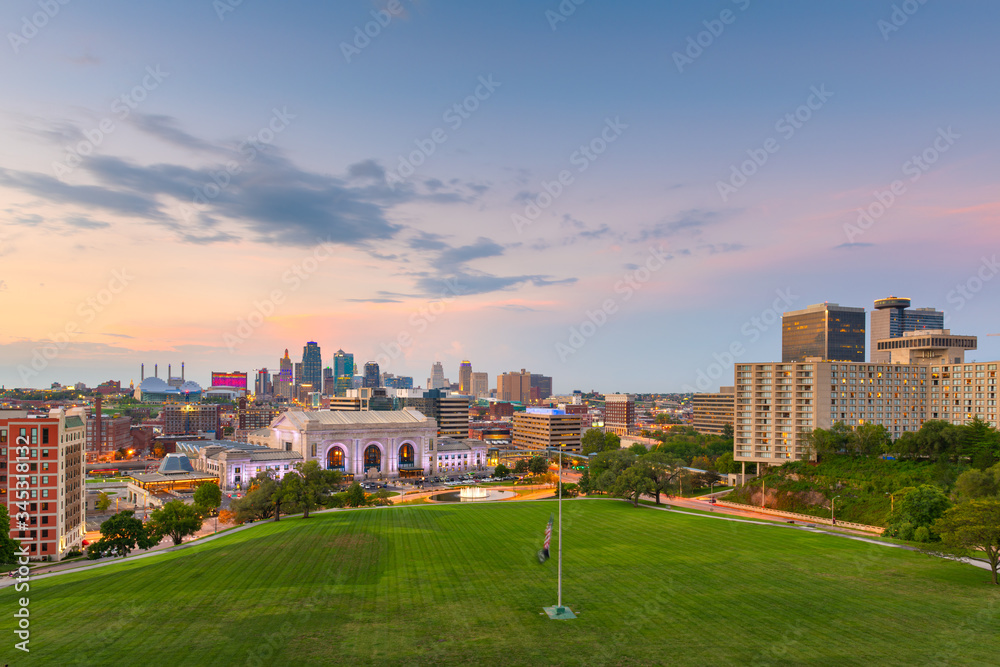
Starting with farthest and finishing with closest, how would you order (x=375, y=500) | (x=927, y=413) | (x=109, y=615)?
(x=927, y=413) < (x=375, y=500) < (x=109, y=615)

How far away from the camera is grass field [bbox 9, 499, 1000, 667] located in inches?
1475

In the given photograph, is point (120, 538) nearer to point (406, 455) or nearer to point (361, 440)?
point (361, 440)

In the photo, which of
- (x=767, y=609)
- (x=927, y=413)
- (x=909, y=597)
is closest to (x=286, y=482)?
(x=767, y=609)

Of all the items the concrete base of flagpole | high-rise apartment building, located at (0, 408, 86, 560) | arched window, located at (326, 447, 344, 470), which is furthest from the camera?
arched window, located at (326, 447, 344, 470)

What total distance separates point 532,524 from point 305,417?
106 meters

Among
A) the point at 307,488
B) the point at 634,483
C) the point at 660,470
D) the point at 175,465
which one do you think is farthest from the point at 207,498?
the point at 660,470

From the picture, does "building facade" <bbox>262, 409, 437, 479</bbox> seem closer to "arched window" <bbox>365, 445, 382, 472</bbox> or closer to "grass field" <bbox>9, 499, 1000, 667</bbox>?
"arched window" <bbox>365, 445, 382, 472</bbox>

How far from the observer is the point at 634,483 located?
104500 millimetres

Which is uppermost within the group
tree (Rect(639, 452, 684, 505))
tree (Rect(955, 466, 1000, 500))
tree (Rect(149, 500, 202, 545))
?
tree (Rect(955, 466, 1000, 500))

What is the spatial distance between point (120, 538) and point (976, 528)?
89492mm

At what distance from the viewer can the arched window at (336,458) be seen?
17438 cm

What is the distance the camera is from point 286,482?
98875 millimetres

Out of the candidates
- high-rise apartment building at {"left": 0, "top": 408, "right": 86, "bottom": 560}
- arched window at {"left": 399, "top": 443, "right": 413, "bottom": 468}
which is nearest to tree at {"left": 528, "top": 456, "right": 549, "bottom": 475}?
arched window at {"left": 399, "top": 443, "right": 413, "bottom": 468}

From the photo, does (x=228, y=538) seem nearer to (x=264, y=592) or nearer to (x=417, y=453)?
(x=264, y=592)
